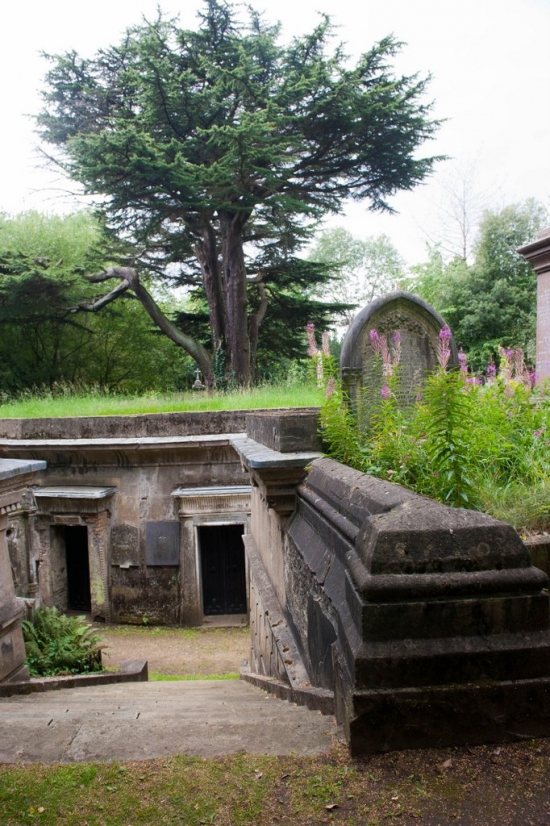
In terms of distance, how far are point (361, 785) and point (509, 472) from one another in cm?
259

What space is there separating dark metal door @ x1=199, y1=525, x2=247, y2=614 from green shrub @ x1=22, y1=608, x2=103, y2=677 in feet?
12.5

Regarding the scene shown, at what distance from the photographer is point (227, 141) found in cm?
1328

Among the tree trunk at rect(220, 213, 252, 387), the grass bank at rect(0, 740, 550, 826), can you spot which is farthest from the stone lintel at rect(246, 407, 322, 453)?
the tree trunk at rect(220, 213, 252, 387)

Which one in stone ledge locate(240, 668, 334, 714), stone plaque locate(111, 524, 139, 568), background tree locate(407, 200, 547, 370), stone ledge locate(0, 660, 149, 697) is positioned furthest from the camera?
background tree locate(407, 200, 547, 370)

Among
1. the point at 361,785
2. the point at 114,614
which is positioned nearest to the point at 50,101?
the point at 114,614

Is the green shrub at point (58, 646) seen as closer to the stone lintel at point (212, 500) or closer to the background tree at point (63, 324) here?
the stone lintel at point (212, 500)

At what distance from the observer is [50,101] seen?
17047 millimetres

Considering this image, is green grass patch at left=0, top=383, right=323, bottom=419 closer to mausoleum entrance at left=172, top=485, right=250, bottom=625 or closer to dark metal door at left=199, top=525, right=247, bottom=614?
mausoleum entrance at left=172, top=485, right=250, bottom=625

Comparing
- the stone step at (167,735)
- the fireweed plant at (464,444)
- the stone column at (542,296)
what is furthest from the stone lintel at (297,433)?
the stone column at (542,296)

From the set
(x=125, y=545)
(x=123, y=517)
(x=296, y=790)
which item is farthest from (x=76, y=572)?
(x=296, y=790)

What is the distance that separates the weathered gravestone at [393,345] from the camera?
19.6 ft

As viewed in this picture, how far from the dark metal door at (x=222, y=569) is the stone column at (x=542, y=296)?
5.89 metres

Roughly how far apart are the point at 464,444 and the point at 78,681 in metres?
4.46

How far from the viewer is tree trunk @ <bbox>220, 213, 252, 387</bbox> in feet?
56.1
